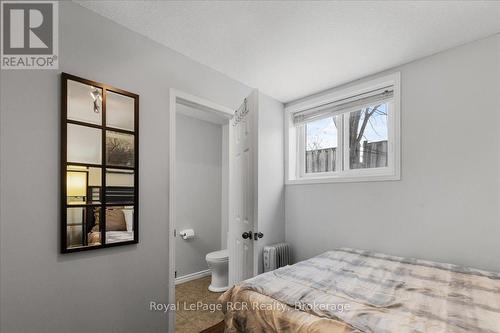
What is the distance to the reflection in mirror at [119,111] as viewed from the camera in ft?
5.79

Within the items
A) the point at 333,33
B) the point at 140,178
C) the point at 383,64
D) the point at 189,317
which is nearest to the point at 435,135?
the point at 383,64

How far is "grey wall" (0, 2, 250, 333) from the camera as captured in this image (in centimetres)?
139

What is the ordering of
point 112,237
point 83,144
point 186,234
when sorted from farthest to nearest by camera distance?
point 186,234 → point 112,237 → point 83,144

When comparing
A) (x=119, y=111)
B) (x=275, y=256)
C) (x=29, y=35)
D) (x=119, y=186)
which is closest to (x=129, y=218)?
(x=119, y=186)

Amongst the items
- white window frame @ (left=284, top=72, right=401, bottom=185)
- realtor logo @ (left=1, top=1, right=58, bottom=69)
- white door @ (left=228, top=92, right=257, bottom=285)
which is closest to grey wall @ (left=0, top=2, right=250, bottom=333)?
realtor logo @ (left=1, top=1, right=58, bottom=69)

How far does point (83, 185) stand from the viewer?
5.31 ft

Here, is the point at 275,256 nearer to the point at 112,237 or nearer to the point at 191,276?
the point at 191,276

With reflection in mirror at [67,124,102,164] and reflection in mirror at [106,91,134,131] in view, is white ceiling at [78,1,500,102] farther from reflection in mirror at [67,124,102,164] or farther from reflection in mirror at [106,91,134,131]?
reflection in mirror at [67,124,102,164]

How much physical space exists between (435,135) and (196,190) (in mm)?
2986

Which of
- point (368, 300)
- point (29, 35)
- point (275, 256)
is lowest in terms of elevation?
point (275, 256)

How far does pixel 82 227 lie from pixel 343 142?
8.22ft

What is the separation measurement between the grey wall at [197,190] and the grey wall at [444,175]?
2147 millimetres

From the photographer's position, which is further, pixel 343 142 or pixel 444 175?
Answer: pixel 343 142

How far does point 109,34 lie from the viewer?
1.80m
